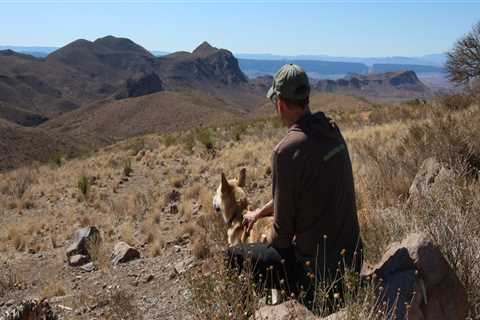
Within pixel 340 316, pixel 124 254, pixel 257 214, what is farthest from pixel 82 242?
pixel 340 316

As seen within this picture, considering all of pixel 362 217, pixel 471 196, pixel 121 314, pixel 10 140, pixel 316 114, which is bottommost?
pixel 10 140

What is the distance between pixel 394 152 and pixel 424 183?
101 inches

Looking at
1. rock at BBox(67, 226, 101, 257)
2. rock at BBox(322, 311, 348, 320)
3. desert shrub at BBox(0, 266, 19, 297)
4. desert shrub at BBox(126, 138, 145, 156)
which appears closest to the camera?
rock at BBox(322, 311, 348, 320)

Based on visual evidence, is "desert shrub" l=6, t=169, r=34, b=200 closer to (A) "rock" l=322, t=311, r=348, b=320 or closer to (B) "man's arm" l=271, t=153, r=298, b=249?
(B) "man's arm" l=271, t=153, r=298, b=249

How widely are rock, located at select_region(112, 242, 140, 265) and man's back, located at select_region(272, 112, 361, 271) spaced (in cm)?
475

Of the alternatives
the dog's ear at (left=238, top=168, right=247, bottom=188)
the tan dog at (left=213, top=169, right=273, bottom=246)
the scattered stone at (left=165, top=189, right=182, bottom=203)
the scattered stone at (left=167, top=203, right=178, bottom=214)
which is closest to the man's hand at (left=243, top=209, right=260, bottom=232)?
the tan dog at (left=213, top=169, right=273, bottom=246)

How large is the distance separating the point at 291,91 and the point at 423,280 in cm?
153

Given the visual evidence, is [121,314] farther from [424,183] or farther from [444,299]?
[424,183]

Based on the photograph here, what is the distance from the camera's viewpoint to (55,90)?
16825cm

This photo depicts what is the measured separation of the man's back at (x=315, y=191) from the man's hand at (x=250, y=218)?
25.4 inches

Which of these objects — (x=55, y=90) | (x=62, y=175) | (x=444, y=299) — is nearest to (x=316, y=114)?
(x=444, y=299)

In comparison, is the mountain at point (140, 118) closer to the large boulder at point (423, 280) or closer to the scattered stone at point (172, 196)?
the scattered stone at point (172, 196)

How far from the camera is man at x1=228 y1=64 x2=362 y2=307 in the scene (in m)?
3.29

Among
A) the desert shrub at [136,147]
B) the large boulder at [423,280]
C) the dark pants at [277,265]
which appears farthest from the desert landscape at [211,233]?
the desert shrub at [136,147]
